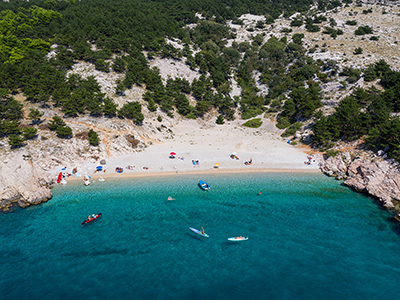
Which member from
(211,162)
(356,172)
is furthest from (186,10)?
(356,172)

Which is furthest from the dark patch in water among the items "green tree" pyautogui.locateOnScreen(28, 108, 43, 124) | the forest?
"green tree" pyautogui.locateOnScreen(28, 108, 43, 124)

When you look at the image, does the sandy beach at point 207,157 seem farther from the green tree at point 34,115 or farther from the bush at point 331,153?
the green tree at point 34,115

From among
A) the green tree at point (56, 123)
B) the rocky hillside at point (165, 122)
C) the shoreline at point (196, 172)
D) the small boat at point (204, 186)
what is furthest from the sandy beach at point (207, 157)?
the green tree at point (56, 123)

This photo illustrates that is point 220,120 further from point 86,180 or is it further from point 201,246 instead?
point 201,246

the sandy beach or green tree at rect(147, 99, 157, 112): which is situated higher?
green tree at rect(147, 99, 157, 112)

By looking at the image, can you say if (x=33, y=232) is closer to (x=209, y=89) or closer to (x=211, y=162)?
(x=211, y=162)

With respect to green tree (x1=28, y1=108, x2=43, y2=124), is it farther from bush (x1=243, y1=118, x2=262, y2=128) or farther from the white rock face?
the white rock face

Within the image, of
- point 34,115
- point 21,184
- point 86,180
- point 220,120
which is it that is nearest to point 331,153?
point 220,120
